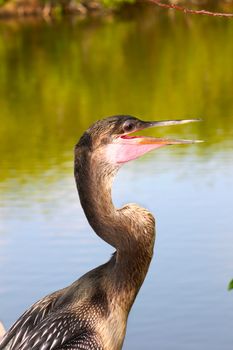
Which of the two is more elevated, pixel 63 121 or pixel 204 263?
pixel 63 121

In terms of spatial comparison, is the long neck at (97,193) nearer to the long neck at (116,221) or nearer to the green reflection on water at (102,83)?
the long neck at (116,221)

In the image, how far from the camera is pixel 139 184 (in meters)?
14.9

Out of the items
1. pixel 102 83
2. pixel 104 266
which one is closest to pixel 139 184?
pixel 104 266

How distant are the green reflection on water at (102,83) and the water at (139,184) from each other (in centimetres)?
5

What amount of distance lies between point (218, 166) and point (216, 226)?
3.43 m

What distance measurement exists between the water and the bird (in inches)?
133

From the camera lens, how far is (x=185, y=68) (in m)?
29.9

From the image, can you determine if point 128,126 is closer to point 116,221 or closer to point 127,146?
point 127,146

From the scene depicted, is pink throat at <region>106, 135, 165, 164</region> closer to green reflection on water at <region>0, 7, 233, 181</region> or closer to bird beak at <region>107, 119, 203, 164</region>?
bird beak at <region>107, 119, 203, 164</region>

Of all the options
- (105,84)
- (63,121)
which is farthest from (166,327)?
(105,84)

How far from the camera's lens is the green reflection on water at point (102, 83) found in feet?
62.2

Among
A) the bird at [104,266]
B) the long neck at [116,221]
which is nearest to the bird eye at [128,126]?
the bird at [104,266]

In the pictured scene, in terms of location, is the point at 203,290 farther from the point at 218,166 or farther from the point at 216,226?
the point at 218,166

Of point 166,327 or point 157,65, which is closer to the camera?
point 166,327
